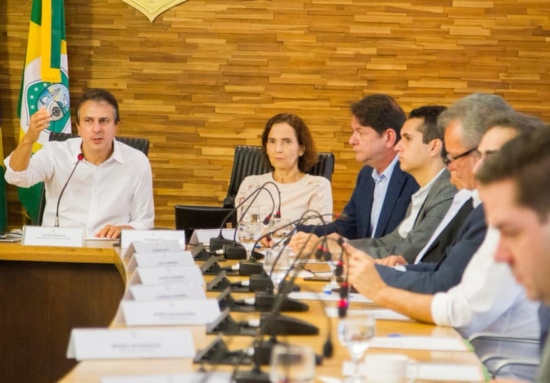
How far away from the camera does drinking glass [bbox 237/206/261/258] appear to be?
393 centimetres

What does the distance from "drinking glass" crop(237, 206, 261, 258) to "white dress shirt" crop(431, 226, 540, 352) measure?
1221 millimetres

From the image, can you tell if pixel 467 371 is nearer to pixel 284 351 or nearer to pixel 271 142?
pixel 284 351

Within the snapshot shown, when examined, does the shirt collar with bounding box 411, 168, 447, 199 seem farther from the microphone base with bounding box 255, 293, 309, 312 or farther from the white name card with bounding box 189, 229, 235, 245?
the microphone base with bounding box 255, 293, 309, 312

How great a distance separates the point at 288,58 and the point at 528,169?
5978mm

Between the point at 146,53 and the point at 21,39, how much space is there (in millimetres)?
963

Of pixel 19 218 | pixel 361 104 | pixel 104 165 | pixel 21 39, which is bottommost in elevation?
pixel 19 218

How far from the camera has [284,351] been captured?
1699mm

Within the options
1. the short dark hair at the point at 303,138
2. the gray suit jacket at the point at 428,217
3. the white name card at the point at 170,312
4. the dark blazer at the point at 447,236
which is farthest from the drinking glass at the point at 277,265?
the short dark hair at the point at 303,138

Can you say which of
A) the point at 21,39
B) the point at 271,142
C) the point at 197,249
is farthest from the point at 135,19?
the point at 197,249

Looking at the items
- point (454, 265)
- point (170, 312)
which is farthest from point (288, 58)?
point (170, 312)

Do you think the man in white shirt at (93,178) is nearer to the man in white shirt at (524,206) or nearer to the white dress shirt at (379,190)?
the white dress shirt at (379,190)

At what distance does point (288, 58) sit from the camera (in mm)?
7465

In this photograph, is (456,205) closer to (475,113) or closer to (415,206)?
(475,113)

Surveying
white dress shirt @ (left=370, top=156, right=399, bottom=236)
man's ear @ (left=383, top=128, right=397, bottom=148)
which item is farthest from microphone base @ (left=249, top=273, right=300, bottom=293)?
man's ear @ (left=383, top=128, right=397, bottom=148)
